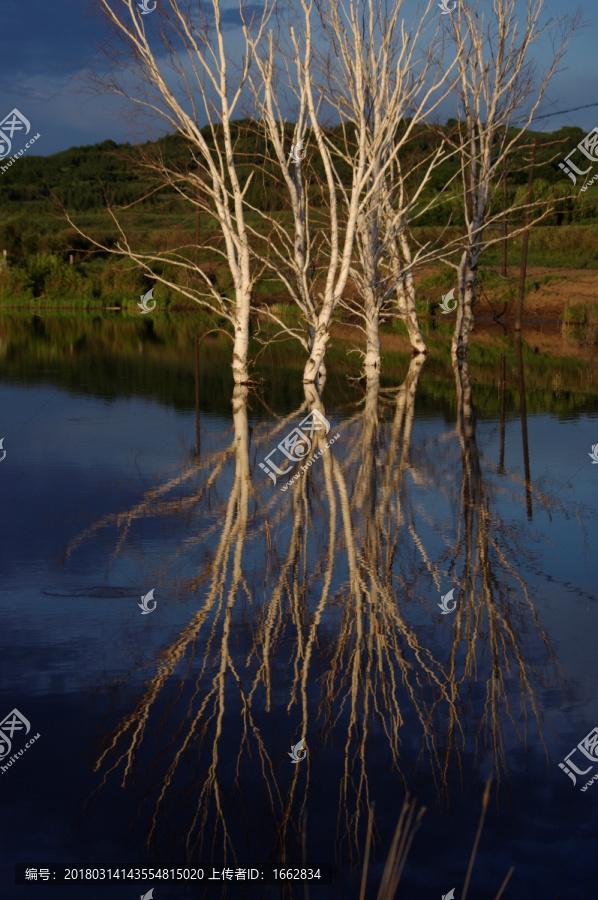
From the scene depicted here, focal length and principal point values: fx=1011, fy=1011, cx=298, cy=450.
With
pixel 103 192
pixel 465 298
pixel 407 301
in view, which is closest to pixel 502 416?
pixel 407 301

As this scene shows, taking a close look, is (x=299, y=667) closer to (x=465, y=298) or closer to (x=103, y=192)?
(x=465, y=298)

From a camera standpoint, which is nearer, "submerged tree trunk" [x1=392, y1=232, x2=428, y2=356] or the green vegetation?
"submerged tree trunk" [x1=392, y1=232, x2=428, y2=356]

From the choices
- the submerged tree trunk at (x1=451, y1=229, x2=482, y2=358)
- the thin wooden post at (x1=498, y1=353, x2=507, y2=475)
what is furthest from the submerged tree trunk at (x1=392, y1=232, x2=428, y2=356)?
the thin wooden post at (x1=498, y1=353, x2=507, y2=475)

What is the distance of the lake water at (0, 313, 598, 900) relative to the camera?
3.54 meters

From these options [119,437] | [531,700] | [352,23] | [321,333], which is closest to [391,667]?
[531,700]

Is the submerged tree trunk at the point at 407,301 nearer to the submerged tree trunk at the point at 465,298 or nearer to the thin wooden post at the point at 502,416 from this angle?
the submerged tree trunk at the point at 465,298

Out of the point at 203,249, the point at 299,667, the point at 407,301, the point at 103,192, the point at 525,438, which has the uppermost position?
the point at 103,192

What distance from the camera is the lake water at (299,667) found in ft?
11.6

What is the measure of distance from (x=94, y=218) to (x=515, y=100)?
62339mm

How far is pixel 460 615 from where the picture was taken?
5852 mm

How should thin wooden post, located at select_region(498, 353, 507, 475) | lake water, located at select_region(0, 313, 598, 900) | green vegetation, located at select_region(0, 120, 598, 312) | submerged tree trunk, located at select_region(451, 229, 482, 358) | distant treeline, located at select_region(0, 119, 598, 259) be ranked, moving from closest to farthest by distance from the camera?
lake water, located at select_region(0, 313, 598, 900) → thin wooden post, located at select_region(498, 353, 507, 475) → submerged tree trunk, located at select_region(451, 229, 482, 358) → green vegetation, located at select_region(0, 120, 598, 312) → distant treeline, located at select_region(0, 119, 598, 259)

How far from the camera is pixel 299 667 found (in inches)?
197

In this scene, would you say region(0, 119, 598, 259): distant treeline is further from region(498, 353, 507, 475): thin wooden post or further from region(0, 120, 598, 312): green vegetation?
region(498, 353, 507, 475): thin wooden post

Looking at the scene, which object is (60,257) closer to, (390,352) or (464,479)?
(390,352)
